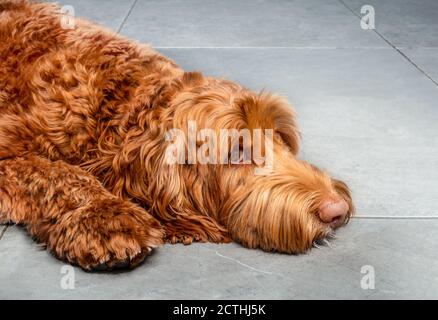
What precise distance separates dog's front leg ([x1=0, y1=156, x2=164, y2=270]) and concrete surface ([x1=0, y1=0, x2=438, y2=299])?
0.09 metres

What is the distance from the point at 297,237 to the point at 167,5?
5683 millimetres

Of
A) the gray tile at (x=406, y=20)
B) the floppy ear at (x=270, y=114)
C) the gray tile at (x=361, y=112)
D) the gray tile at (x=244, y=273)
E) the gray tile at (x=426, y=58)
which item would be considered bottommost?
the gray tile at (x=406, y=20)

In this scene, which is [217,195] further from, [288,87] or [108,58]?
[288,87]

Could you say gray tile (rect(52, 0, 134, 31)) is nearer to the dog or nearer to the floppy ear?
the dog

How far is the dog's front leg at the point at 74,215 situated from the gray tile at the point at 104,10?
397 cm

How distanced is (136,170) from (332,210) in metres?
0.91

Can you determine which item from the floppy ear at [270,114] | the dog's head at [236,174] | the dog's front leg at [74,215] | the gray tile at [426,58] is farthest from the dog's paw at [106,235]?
the gray tile at [426,58]

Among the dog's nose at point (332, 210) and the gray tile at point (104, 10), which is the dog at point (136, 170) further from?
the gray tile at point (104, 10)

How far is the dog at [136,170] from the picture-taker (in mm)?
3252

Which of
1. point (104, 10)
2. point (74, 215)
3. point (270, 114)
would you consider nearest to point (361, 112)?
point (270, 114)

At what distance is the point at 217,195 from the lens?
3.40 metres

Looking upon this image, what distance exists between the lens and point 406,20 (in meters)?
7.81
